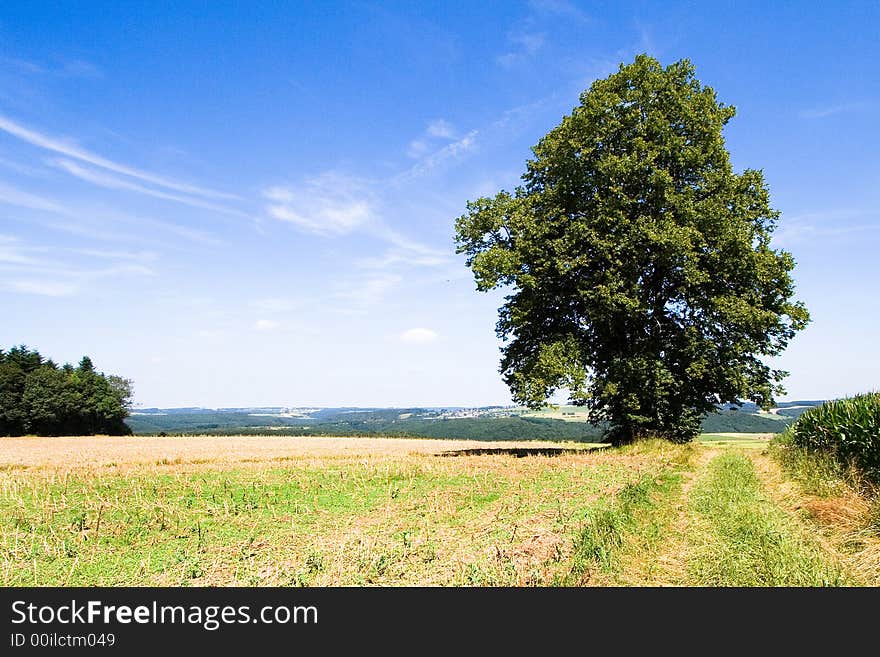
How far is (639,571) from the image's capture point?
8.46 metres

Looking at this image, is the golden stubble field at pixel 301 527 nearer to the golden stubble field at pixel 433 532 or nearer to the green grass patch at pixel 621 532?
the golden stubble field at pixel 433 532

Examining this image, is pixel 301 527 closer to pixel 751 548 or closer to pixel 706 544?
pixel 706 544

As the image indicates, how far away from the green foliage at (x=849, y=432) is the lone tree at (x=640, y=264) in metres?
4.83

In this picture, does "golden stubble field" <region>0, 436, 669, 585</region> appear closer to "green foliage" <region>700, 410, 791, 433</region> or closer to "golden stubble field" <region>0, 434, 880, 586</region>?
"golden stubble field" <region>0, 434, 880, 586</region>

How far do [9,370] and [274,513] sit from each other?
119162mm

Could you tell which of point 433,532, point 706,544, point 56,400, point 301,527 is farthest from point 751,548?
point 56,400

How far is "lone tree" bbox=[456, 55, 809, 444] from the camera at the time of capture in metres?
27.7

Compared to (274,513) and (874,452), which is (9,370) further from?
(874,452)

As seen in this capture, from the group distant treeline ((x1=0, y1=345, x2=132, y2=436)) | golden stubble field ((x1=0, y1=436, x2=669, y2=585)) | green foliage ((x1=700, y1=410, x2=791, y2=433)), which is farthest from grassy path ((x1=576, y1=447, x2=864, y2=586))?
green foliage ((x1=700, y1=410, x2=791, y2=433))

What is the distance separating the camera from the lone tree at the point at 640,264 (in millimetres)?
27719

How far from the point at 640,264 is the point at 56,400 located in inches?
4410

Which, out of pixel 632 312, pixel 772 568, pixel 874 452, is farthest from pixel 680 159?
pixel 772 568

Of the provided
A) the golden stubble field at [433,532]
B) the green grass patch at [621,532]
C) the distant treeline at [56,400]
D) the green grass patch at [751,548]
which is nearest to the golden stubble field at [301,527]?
the golden stubble field at [433,532]

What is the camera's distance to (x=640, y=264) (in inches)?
1133
